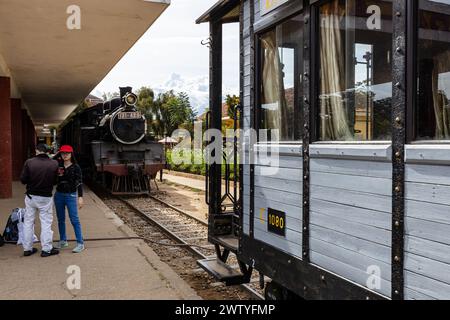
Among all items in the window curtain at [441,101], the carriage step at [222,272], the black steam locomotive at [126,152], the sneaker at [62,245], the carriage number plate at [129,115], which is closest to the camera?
the window curtain at [441,101]

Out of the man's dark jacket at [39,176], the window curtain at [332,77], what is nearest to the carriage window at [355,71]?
the window curtain at [332,77]

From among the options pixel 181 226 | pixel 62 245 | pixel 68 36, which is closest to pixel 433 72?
pixel 62 245

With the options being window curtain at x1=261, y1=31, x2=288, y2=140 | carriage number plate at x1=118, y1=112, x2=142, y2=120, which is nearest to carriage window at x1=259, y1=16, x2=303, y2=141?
window curtain at x1=261, y1=31, x2=288, y2=140

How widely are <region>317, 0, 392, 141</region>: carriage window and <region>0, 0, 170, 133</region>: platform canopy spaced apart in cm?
536

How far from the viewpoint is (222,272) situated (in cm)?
462

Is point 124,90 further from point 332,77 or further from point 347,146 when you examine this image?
point 347,146

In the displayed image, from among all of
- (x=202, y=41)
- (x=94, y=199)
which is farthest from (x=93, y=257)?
(x=94, y=199)

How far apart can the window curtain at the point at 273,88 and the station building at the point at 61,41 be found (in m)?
4.50

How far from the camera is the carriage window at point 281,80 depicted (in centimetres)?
324

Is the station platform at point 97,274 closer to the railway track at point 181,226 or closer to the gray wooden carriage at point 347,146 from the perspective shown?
the railway track at point 181,226

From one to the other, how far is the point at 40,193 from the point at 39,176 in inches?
9.7

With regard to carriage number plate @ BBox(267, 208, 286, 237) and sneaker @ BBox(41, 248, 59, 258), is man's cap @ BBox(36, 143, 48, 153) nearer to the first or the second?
sneaker @ BBox(41, 248, 59, 258)
